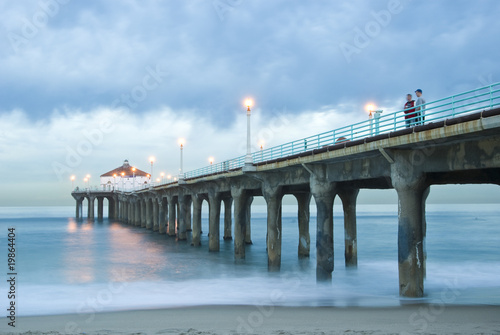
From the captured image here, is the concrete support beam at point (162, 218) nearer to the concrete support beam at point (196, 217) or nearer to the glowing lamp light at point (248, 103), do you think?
the concrete support beam at point (196, 217)

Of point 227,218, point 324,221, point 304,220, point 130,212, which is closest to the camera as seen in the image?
point 324,221

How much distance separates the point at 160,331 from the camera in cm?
1138

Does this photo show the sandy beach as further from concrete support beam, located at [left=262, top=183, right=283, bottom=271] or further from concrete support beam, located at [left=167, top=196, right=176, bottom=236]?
concrete support beam, located at [left=167, top=196, right=176, bottom=236]

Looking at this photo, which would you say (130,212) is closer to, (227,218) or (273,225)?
(227,218)

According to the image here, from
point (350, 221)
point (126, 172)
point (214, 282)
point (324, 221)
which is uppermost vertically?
point (126, 172)

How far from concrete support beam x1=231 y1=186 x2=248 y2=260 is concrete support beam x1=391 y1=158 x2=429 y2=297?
1442cm

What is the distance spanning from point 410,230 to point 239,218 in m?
14.7

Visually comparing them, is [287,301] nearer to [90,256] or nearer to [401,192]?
[401,192]

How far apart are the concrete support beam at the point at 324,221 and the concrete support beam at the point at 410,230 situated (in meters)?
5.02

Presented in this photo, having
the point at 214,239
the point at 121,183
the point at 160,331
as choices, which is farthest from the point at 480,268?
the point at 121,183

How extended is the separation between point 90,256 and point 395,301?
2744 cm

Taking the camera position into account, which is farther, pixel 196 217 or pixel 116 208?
pixel 116 208

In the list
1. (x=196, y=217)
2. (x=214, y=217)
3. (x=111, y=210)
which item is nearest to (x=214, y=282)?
(x=214, y=217)

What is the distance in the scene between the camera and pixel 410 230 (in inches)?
554
